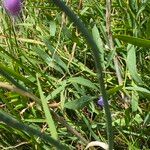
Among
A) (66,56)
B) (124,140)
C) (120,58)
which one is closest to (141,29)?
(120,58)

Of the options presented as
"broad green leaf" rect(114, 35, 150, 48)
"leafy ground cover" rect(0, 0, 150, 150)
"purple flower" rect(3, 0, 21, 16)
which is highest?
"purple flower" rect(3, 0, 21, 16)

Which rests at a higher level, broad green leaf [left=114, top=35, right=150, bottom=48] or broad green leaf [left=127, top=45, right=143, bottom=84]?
broad green leaf [left=114, top=35, right=150, bottom=48]

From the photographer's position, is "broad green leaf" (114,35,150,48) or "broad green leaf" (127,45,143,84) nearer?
"broad green leaf" (114,35,150,48)

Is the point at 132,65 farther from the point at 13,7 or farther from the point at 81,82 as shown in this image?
the point at 13,7

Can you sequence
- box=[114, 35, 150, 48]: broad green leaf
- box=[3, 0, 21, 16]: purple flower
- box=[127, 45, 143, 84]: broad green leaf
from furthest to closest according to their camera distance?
box=[127, 45, 143, 84]: broad green leaf
box=[114, 35, 150, 48]: broad green leaf
box=[3, 0, 21, 16]: purple flower

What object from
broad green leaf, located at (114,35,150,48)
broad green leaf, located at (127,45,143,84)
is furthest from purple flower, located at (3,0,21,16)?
broad green leaf, located at (127,45,143,84)

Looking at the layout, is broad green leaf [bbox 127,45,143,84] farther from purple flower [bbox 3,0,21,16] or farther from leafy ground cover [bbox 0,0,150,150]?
purple flower [bbox 3,0,21,16]

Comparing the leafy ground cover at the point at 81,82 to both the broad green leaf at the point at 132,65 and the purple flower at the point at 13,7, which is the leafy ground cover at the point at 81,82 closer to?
the broad green leaf at the point at 132,65

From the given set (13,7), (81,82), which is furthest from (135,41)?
(13,7)
